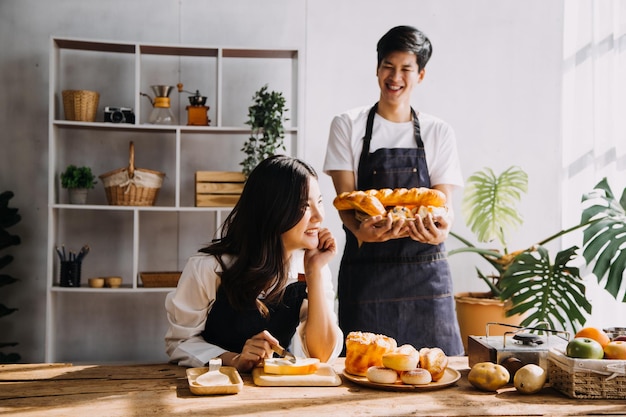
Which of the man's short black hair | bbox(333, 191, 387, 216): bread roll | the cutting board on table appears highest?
the man's short black hair

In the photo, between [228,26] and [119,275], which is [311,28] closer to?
[228,26]

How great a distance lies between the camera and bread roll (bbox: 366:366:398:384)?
65.3 inches

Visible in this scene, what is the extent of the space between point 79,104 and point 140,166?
0.58m

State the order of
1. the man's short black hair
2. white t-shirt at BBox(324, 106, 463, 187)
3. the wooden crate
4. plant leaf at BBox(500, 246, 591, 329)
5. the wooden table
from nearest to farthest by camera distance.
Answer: the wooden table → the man's short black hair → white t-shirt at BBox(324, 106, 463, 187) → plant leaf at BBox(500, 246, 591, 329) → the wooden crate

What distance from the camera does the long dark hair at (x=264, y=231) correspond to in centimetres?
211

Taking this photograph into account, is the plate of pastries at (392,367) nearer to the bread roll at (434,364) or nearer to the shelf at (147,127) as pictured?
the bread roll at (434,364)

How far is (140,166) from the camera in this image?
448 cm

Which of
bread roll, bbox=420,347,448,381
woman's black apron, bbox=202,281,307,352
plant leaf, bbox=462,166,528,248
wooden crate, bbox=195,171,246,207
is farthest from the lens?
plant leaf, bbox=462,166,528,248

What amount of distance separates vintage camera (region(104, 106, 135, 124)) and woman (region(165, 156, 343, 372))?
2.22 meters

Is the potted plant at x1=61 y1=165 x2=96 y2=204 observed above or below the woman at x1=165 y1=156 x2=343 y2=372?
above

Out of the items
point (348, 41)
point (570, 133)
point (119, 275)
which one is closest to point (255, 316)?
point (119, 275)

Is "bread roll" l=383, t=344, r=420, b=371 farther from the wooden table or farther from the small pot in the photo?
the small pot

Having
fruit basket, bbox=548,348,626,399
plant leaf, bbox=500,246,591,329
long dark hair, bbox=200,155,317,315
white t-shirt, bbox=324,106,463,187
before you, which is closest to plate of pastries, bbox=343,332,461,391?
fruit basket, bbox=548,348,626,399

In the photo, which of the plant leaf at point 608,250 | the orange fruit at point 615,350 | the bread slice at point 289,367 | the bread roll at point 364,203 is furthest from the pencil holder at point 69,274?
the orange fruit at point 615,350
